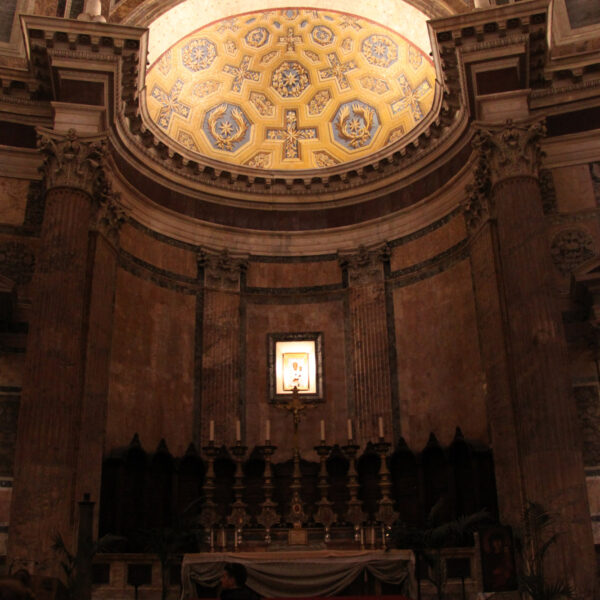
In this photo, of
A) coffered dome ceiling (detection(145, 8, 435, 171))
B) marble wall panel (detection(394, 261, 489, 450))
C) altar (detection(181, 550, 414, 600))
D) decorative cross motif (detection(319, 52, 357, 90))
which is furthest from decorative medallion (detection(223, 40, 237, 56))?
altar (detection(181, 550, 414, 600))

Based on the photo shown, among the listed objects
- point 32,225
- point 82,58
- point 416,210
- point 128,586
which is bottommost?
point 128,586

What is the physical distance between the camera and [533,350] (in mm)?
13344

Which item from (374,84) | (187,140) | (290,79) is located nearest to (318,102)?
(290,79)

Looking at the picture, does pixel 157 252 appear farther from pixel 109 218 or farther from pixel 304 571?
pixel 304 571

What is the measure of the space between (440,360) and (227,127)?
9.50 metres

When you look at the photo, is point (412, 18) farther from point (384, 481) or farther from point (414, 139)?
point (384, 481)

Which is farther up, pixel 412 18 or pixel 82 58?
pixel 412 18

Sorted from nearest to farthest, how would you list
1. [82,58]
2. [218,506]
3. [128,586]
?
[128,586], [82,58], [218,506]

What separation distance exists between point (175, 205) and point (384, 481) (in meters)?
9.27

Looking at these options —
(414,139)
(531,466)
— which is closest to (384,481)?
(531,466)

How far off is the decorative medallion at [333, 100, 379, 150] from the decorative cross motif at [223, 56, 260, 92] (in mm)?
2739

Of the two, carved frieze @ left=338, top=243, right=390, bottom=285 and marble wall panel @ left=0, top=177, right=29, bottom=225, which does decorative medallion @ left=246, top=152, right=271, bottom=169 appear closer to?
carved frieze @ left=338, top=243, right=390, bottom=285

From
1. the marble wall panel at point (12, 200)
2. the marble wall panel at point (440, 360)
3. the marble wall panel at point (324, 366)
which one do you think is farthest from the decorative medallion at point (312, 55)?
the marble wall panel at point (12, 200)

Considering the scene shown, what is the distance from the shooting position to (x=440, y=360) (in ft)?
59.6
